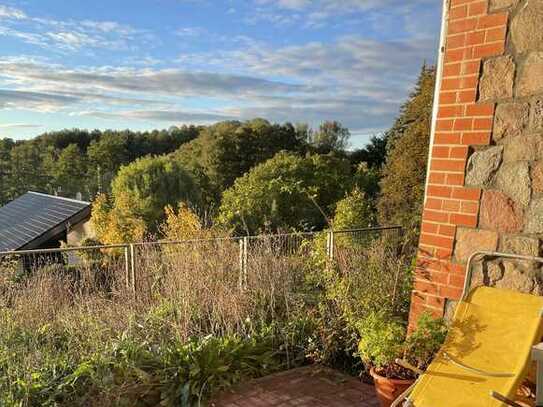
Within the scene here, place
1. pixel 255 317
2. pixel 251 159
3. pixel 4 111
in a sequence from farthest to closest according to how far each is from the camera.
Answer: pixel 251 159, pixel 4 111, pixel 255 317

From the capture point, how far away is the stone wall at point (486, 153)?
2414 mm

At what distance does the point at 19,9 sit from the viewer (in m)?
6.58

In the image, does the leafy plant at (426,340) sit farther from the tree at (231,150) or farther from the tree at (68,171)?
A: the tree at (68,171)

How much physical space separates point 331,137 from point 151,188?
36.2 feet

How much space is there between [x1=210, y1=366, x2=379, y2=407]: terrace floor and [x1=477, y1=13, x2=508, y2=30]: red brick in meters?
2.37

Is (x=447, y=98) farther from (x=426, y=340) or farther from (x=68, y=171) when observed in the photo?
(x=68, y=171)

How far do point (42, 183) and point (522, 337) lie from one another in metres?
32.5

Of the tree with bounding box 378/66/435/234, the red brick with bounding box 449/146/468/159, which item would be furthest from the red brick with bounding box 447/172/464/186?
the tree with bounding box 378/66/435/234

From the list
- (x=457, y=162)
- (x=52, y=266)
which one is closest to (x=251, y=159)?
(x=52, y=266)

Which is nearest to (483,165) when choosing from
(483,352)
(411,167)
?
(483,352)

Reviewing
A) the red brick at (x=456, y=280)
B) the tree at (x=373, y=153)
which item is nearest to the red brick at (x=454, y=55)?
the red brick at (x=456, y=280)

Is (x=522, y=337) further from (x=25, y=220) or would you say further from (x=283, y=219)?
(x=25, y=220)

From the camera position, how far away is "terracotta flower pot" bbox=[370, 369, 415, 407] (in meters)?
2.62

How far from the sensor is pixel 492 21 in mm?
2535
